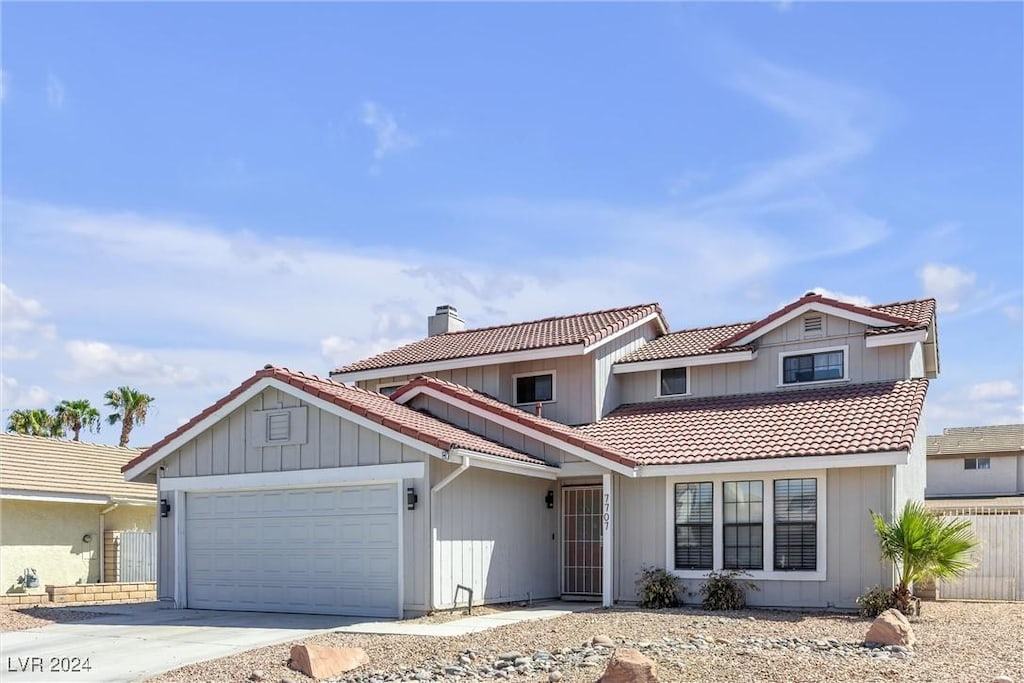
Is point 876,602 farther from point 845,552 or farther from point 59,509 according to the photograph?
point 59,509

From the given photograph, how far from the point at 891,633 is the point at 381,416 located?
804 cm

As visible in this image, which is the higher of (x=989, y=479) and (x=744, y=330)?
(x=744, y=330)

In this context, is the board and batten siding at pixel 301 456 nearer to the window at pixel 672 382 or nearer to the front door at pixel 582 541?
the front door at pixel 582 541

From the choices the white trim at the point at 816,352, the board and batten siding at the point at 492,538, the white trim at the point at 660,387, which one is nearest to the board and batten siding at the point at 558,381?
the white trim at the point at 660,387

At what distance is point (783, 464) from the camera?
16.2 metres

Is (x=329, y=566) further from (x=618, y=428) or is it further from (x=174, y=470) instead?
(x=618, y=428)

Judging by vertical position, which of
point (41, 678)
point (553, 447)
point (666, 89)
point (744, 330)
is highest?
point (666, 89)

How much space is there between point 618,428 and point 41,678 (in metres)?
11.2

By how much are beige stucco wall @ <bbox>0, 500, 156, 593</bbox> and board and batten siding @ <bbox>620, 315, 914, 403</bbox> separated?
41.3 ft

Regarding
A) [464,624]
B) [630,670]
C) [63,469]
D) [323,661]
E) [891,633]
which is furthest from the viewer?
[63,469]

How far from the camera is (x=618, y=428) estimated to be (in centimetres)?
1975

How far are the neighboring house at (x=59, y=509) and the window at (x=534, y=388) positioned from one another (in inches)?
341

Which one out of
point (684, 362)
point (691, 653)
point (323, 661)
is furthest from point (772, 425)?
point (323, 661)

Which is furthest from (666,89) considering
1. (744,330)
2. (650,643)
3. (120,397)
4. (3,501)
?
(120,397)
